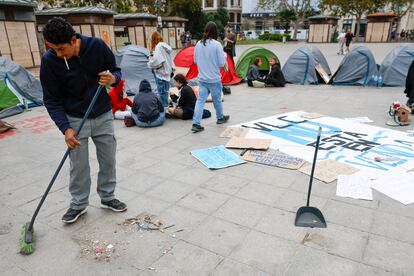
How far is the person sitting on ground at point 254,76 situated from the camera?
10.4 m

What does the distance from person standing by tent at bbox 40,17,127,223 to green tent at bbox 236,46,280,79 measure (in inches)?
346

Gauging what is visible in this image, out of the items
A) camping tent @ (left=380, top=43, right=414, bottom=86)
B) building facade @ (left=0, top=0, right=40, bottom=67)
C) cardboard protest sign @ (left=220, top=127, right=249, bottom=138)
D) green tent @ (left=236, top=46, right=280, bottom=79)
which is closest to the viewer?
cardboard protest sign @ (left=220, top=127, right=249, bottom=138)

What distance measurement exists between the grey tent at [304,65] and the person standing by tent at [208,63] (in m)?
5.56

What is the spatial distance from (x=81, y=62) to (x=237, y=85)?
8.47 metres

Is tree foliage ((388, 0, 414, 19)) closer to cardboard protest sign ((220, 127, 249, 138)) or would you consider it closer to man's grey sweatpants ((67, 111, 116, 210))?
cardboard protest sign ((220, 127, 249, 138))

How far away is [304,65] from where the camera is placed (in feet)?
34.4

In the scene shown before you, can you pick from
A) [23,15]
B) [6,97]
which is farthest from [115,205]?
[23,15]

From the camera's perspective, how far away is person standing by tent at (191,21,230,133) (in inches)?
220

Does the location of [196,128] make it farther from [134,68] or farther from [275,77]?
[275,77]

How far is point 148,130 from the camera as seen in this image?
6184 mm

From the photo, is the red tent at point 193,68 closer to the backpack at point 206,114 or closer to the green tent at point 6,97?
the backpack at point 206,114

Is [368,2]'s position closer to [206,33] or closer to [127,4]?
[127,4]

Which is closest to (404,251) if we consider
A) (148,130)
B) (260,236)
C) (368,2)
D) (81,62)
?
(260,236)

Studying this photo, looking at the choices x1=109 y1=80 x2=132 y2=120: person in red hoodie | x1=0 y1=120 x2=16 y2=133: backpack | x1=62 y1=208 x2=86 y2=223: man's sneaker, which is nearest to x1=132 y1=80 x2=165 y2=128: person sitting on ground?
x1=109 y1=80 x2=132 y2=120: person in red hoodie
